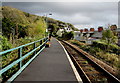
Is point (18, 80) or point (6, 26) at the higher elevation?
point (6, 26)

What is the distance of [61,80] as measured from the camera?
16.3 ft

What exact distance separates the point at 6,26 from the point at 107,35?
21.2 meters

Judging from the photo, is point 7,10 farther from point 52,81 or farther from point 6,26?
point 52,81

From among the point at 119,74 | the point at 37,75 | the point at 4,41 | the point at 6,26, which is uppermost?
the point at 6,26

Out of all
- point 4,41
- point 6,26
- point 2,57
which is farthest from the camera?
point 6,26

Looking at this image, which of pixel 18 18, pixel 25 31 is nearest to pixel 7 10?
pixel 18 18

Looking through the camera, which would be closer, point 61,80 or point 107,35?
point 61,80

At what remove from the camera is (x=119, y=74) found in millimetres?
7270

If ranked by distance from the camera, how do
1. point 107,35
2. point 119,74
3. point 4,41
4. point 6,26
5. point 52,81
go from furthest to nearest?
point 107,35, point 6,26, point 4,41, point 119,74, point 52,81

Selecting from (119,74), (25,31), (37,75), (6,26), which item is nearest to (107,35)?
(25,31)

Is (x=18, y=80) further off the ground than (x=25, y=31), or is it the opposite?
(x=25, y=31)

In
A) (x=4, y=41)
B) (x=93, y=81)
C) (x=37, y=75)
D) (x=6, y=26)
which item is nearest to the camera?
(x=37, y=75)

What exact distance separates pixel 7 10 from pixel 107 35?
70.0ft

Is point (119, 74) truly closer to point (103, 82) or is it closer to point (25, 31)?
point (103, 82)
